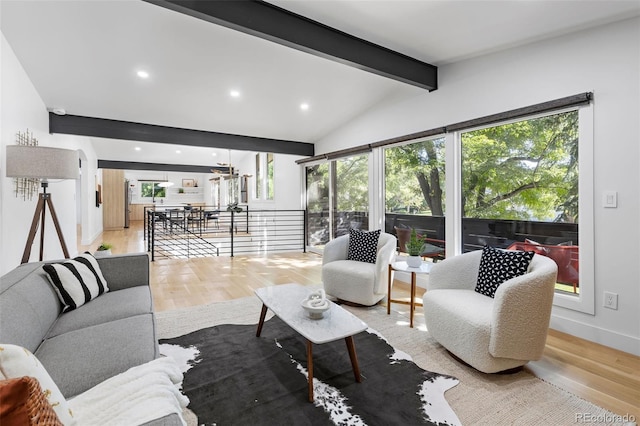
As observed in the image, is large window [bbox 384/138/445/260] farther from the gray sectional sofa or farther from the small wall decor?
the small wall decor

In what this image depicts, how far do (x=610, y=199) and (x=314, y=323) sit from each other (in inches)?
102

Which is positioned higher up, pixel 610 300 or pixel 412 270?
pixel 412 270

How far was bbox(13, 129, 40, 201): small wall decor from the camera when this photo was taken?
3043 mm

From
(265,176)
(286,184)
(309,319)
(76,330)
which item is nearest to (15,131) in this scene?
(76,330)

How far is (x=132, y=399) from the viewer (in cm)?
105

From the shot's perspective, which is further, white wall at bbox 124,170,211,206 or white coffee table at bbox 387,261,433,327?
white wall at bbox 124,170,211,206

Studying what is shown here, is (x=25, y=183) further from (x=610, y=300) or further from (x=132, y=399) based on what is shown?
(x=610, y=300)

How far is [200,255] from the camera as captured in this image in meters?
6.23

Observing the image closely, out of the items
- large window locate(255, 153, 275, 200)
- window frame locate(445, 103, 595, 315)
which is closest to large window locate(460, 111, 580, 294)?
window frame locate(445, 103, 595, 315)

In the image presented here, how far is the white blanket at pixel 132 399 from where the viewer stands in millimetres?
975

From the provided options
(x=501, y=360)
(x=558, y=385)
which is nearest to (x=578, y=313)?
(x=558, y=385)

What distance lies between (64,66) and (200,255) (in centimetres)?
381

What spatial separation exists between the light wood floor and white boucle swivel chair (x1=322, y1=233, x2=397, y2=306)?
1.08ft

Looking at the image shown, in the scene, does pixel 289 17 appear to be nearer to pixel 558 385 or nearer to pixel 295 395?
pixel 295 395
